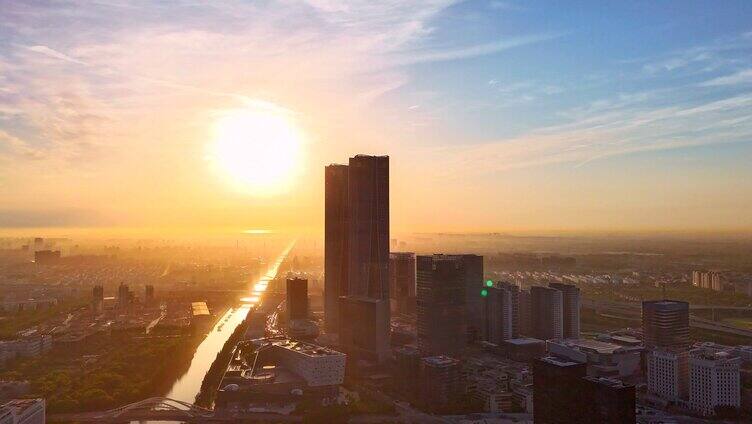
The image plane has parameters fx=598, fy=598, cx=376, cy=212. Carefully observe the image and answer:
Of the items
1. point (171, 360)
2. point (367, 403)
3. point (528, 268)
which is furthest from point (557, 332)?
point (528, 268)

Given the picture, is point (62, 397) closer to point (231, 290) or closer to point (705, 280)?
point (231, 290)

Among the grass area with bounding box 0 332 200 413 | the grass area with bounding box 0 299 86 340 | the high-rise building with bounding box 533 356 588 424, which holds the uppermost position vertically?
the high-rise building with bounding box 533 356 588 424

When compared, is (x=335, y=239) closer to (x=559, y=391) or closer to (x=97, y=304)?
(x=97, y=304)

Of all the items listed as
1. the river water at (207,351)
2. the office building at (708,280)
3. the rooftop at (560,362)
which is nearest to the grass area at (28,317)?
the river water at (207,351)

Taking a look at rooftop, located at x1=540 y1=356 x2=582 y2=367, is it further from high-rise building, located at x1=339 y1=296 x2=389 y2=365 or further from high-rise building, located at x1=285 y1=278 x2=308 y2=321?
high-rise building, located at x1=285 y1=278 x2=308 y2=321

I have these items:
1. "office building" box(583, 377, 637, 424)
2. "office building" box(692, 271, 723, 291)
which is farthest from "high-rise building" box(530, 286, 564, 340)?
"office building" box(692, 271, 723, 291)

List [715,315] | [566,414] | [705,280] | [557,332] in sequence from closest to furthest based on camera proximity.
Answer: [566,414]
[557,332]
[715,315]
[705,280]

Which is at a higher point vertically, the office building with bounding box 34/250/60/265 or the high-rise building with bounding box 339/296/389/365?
the office building with bounding box 34/250/60/265
